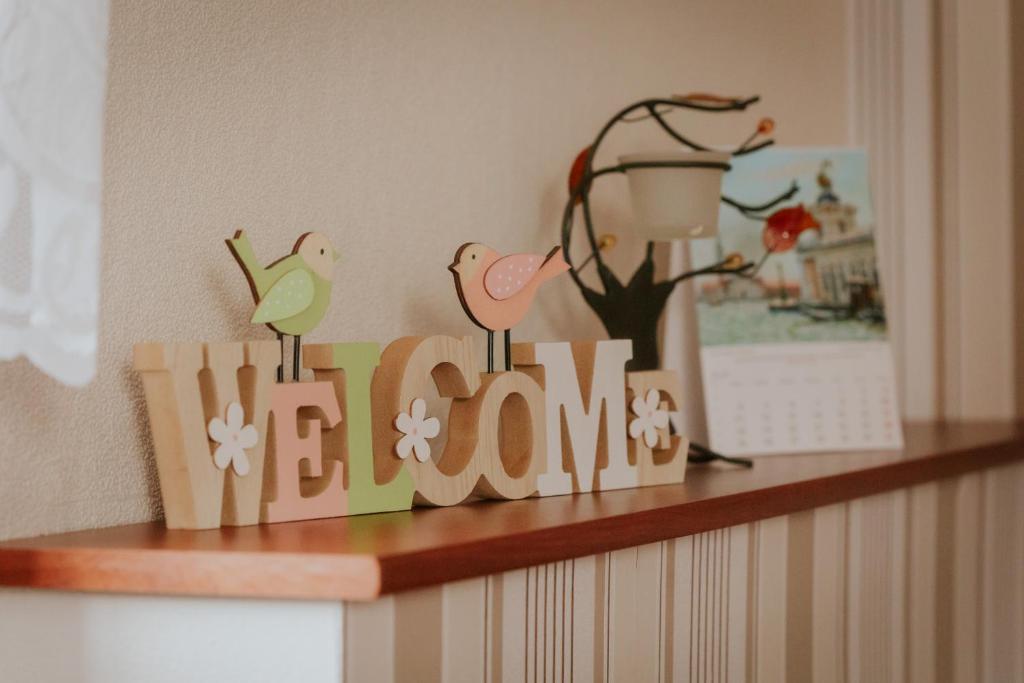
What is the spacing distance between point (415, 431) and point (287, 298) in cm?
17

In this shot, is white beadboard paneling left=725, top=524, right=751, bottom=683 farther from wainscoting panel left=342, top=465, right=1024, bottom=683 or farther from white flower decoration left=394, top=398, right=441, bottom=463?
white flower decoration left=394, top=398, right=441, bottom=463

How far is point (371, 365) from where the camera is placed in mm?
1002

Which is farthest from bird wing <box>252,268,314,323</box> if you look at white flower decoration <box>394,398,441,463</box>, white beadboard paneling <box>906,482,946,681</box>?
white beadboard paneling <box>906,482,946,681</box>

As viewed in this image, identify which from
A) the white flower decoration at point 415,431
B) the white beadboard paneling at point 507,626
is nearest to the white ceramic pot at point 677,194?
the white flower decoration at point 415,431

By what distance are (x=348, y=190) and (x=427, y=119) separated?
0.15m

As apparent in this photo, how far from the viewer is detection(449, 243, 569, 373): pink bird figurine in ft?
3.52

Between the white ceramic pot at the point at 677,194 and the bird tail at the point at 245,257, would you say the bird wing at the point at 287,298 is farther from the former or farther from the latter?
the white ceramic pot at the point at 677,194

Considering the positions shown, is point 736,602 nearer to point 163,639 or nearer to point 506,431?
point 506,431

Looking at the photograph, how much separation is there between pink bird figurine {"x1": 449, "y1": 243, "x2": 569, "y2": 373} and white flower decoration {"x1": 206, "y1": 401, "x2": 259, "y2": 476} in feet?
0.83

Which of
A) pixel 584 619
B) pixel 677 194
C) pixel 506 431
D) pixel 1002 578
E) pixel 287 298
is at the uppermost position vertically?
pixel 677 194

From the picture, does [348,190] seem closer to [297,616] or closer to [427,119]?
[427,119]

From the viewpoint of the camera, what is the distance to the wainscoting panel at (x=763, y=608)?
2.88 feet

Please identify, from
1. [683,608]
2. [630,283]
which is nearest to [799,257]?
[630,283]

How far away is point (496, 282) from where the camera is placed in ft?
3.58
